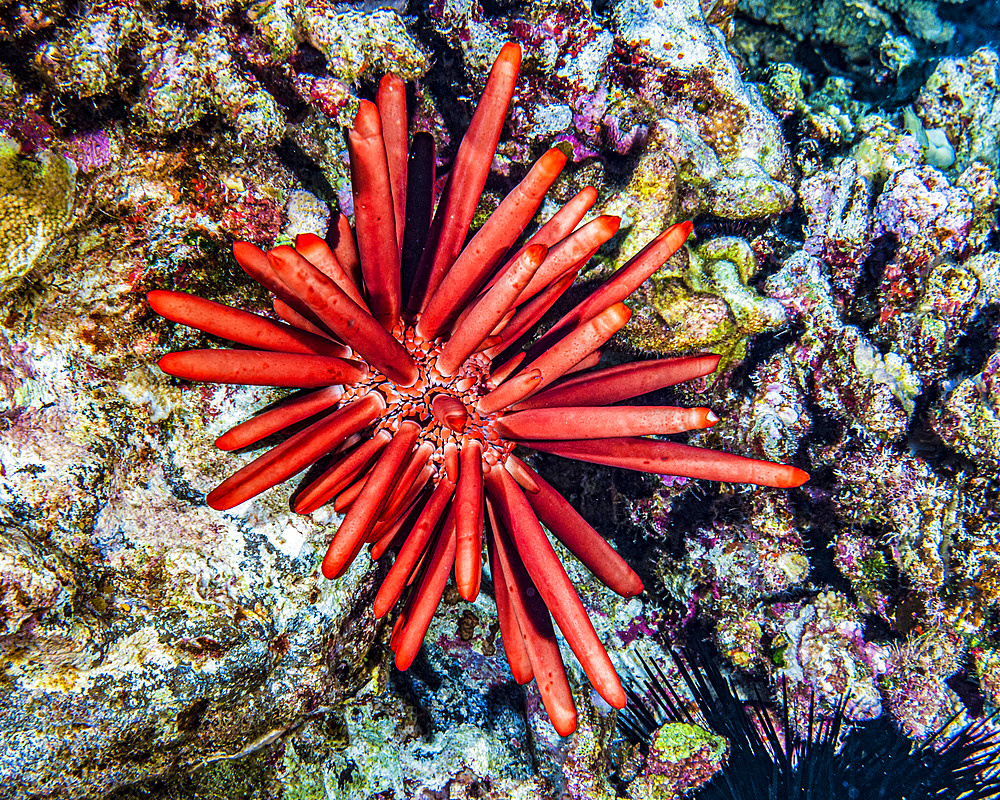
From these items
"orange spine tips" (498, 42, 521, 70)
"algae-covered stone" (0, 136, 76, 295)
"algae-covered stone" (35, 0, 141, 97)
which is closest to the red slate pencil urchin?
"orange spine tips" (498, 42, 521, 70)

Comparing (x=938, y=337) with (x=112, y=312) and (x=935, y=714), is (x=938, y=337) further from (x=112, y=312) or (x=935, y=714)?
(x=112, y=312)

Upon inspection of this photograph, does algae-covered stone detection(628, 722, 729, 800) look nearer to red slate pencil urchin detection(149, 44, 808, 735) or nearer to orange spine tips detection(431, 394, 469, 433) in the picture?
red slate pencil urchin detection(149, 44, 808, 735)

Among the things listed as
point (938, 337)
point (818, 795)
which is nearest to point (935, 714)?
point (818, 795)

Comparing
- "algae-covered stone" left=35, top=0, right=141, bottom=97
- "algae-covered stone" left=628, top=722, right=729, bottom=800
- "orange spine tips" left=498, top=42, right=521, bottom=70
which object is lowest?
"algae-covered stone" left=628, top=722, right=729, bottom=800

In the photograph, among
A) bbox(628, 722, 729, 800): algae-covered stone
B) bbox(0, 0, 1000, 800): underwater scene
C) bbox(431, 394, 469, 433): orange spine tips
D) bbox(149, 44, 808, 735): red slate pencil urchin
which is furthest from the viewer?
bbox(628, 722, 729, 800): algae-covered stone

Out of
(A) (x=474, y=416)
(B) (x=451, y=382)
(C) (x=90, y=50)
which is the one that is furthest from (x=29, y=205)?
(A) (x=474, y=416)

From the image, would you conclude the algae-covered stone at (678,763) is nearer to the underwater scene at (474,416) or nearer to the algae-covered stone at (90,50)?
the underwater scene at (474,416)

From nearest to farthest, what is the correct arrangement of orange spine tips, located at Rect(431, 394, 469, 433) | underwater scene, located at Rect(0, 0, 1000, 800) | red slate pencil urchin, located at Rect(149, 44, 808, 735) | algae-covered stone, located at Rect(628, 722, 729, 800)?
1. red slate pencil urchin, located at Rect(149, 44, 808, 735)
2. underwater scene, located at Rect(0, 0, 1000, 800)
3. orange spine tips, located at Rect(431, 394, 469, 433)
4. algae-covered stone, located at Rect(628, 722, 729, 800)
